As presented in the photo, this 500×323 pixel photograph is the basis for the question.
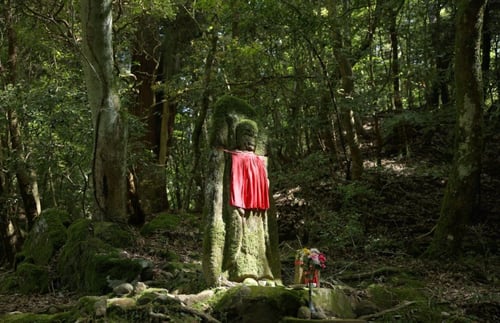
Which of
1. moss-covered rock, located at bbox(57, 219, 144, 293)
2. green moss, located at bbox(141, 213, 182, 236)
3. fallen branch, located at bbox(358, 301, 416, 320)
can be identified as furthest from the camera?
green moss, located at bbox(141, 213, 182, 236)

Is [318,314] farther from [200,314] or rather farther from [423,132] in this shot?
[423,132]

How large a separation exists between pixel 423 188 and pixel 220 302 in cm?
836

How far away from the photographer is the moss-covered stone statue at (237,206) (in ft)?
21.1

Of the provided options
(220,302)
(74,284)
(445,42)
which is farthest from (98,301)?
(445,42)

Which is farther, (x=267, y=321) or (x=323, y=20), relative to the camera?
(x=323, y=20)

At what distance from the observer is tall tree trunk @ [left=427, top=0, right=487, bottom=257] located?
853cm

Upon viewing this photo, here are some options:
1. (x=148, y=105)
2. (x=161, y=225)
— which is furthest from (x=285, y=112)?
(x=161, y=225)

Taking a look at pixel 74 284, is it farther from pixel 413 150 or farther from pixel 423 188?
pixel 413 150

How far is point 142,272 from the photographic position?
770 cm

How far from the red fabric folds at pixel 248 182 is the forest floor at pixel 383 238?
5.01 feet

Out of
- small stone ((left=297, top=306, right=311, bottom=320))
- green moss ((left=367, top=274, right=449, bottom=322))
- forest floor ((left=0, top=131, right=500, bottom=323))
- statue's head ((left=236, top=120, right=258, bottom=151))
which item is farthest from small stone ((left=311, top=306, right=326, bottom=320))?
statue's head ((left=236, top=120, right=258, bottom=151))

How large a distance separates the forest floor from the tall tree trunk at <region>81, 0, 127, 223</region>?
1.12 meters

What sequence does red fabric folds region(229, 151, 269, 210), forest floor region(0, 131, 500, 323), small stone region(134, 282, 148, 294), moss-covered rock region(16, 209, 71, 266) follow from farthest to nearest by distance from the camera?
moss-covered rock region(16, 209, 71, 266) < forest floor region(0, 131, 500, 323) < red fabric folds region(229, 151, 269, 210) < small stone region(134, 282, 148, 294)

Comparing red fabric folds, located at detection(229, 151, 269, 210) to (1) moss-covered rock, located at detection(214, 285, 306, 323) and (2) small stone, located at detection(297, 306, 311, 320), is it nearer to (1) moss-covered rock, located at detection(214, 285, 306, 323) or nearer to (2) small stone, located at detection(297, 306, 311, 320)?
(1) moss-covered rock, located at detection(214, 285, 306, 323)
